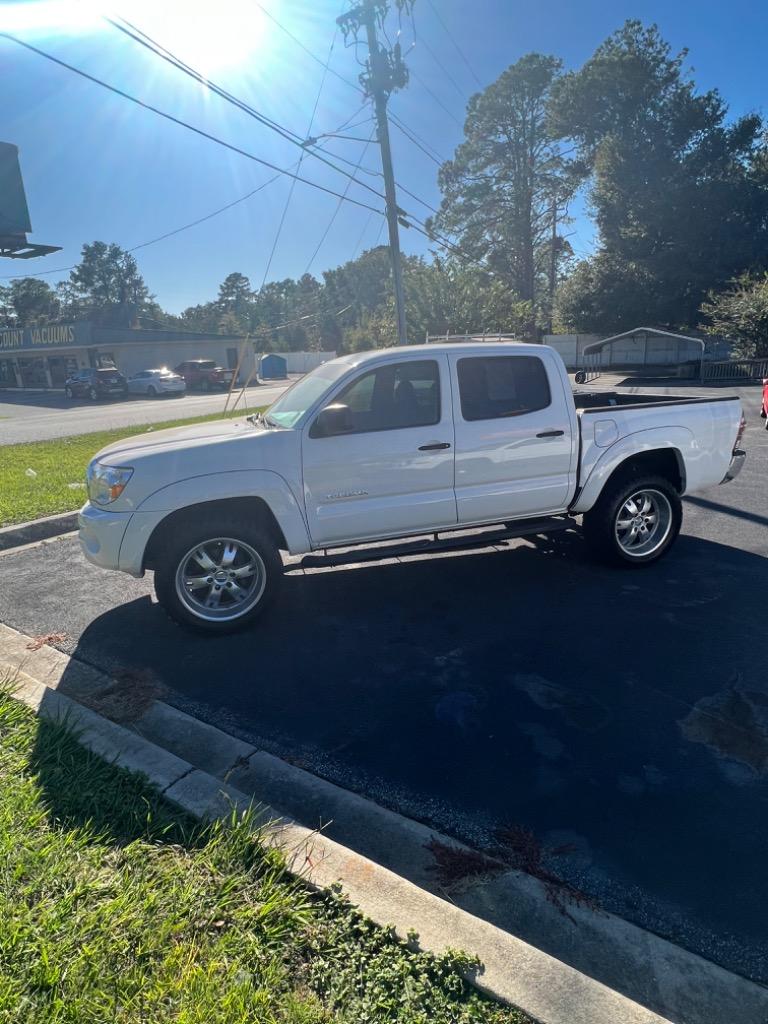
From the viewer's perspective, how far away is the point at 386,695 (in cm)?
372

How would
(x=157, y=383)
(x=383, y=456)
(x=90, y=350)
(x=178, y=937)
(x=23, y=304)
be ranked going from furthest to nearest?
(x=23, y=304) < (x=90, y=350) < (x=157, y=383) < (x=383, y=456) < (x=178, y=937)

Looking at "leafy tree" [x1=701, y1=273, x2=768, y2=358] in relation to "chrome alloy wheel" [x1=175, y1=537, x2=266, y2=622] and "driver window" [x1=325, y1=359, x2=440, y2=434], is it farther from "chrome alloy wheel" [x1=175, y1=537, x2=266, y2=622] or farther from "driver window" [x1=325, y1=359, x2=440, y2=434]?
"chrome alloy wheel" [x1=175, y1=537, x2=266, y2=622]

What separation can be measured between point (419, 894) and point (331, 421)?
119 inches

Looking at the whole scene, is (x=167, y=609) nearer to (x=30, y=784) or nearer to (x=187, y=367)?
(x=30, y=784)

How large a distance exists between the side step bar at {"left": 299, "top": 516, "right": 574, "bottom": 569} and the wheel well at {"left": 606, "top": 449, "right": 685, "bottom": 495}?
637mm

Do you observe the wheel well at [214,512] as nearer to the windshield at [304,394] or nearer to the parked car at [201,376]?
the windshield at [304,394]

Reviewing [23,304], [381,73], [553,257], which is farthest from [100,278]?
[381,73]

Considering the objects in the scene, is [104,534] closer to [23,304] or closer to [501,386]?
[501,386]

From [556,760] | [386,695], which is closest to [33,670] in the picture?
[386,695]

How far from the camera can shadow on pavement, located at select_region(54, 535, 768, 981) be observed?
252cm

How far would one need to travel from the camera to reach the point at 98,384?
108 feet

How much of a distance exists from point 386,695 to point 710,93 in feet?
145

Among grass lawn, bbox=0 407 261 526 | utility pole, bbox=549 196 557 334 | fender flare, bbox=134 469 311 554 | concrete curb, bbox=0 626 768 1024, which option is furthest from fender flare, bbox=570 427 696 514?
utility pole, bbox=549 196 557 334

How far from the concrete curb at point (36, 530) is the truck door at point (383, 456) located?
4163 millimetres
